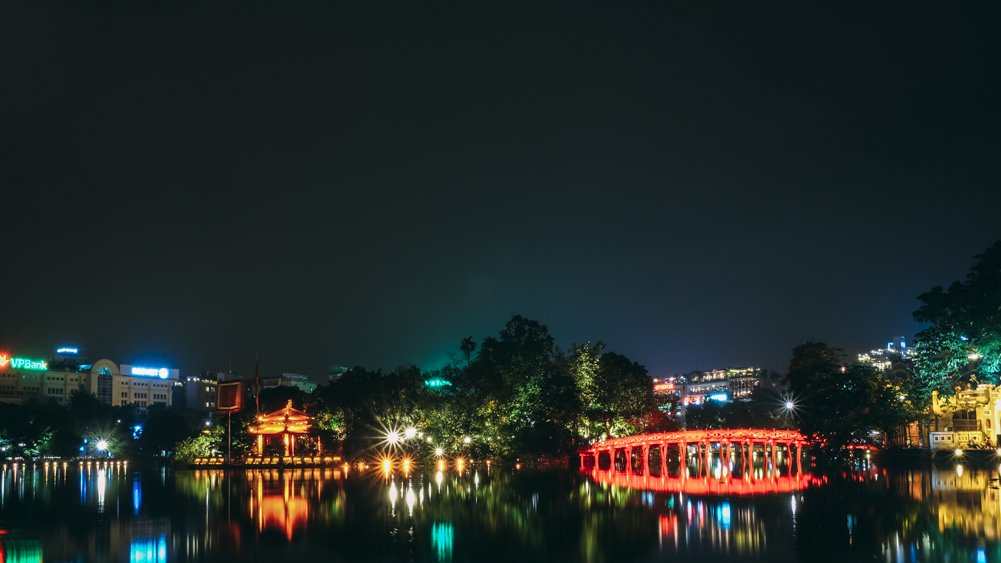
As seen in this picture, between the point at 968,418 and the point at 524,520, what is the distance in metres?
45.0

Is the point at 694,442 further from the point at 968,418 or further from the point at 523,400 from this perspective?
the point at 968,418

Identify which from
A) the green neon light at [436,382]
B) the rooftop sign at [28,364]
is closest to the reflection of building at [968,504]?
the green neon light at [436,382]

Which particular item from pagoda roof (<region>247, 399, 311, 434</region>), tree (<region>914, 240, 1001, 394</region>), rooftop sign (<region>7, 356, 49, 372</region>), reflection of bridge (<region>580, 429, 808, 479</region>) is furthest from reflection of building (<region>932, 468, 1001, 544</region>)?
rooftop sign (<region>7, 356, 49, 372</region>)

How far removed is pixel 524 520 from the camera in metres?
43.5

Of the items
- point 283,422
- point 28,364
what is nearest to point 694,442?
point 283,422

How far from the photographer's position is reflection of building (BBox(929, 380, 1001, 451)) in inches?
2549

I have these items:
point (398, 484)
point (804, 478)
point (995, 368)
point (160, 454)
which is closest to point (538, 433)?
point (398, 484)

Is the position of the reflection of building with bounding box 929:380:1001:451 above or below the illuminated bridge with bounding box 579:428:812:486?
above

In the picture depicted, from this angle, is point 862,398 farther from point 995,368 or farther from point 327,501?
point 327,501

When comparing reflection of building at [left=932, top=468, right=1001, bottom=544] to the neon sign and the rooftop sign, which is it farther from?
the neon sign

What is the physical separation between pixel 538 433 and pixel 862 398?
1063 inches

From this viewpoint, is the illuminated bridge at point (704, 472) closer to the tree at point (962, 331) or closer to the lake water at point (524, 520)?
the lake water at point (524, 520)

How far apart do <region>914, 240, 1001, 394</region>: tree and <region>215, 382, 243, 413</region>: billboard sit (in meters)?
66.0

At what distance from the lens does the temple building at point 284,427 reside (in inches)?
3536
